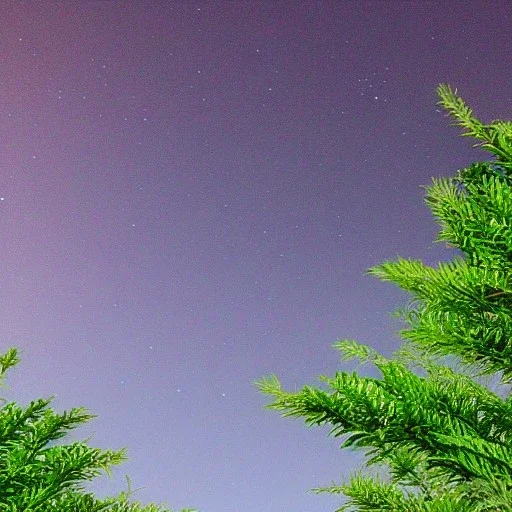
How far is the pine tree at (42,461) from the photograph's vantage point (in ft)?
15.6

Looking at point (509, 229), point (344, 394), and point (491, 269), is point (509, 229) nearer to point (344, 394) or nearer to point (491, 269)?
point (491, 269)

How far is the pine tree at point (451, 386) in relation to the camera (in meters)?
3.06

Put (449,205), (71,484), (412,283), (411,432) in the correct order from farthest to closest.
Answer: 1. (71,484)
2. (412,283)
3. (449,205)
4. (411,432)

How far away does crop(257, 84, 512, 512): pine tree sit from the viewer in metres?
3.06

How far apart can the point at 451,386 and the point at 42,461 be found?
10.6ft

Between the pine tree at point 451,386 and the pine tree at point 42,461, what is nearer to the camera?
the pine tree at point 451,386

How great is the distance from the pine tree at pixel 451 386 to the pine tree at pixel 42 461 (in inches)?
91.2

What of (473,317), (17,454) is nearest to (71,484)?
(17,454)

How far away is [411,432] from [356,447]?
29 centimetres

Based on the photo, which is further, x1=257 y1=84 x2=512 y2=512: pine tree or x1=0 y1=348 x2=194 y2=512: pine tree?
x1=0 y1=348 x2=194 y2=512: pine tree

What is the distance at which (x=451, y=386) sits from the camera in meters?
3.46

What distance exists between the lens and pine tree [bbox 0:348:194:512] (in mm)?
4766

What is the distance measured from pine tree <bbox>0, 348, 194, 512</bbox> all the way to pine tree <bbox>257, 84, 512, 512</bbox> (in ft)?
7.60

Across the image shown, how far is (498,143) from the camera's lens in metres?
3.89
